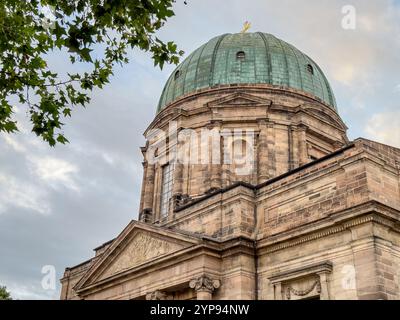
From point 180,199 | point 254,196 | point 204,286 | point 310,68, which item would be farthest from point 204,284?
point 310,68

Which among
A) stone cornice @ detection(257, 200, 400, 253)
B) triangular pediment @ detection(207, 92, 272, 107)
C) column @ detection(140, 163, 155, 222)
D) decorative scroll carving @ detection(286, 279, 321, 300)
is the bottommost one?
decorative scroll carving @ detection(286, 279, 321, 300)

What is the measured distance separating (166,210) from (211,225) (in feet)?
32.5

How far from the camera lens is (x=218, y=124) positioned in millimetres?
31906

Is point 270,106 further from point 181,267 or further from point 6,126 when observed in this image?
point 6,126

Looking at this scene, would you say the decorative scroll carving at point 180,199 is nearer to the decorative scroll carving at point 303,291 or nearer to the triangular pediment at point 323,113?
the triangular pediment at point 323,113

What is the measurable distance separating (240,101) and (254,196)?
35.0 ft

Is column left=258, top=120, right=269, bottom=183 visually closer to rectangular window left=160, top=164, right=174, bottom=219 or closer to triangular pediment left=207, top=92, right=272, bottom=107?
triangular pediment left=207, top=92, right=272, bottom=107

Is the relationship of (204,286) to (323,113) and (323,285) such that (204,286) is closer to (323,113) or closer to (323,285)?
(323,285)

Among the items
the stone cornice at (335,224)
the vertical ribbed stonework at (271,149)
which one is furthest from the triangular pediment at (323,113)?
the stone cornice at (335,224)

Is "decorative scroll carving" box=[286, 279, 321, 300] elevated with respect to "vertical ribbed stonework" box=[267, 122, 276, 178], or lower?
lower

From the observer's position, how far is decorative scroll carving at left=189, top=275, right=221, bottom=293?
818 inches

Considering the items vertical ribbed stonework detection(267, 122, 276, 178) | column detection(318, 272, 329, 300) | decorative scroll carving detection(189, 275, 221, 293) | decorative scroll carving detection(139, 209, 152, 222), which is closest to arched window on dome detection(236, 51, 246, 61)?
vertical ribbed stonework detection(267, 122, 276, 178)


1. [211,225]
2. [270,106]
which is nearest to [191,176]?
[270,106]

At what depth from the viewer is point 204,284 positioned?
20.8m
